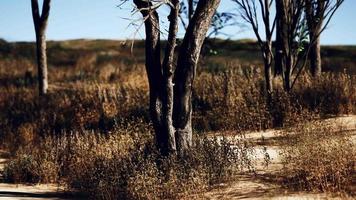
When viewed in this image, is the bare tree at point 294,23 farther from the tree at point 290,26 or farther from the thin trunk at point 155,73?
the thin trunk at point 155,73

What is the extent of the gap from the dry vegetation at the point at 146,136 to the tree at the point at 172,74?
342mm

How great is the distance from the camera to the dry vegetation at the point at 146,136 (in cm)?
770

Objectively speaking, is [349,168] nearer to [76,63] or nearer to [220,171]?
[220,171]

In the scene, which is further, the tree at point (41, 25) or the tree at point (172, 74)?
the tree at point (41, 25)

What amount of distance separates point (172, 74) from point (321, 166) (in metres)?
2.73

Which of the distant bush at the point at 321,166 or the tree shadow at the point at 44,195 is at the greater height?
the distant bush at the point at 321,166

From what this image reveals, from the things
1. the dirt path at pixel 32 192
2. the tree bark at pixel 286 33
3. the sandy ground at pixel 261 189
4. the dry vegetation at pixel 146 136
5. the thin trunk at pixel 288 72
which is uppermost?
the tree bark at pixel 286 33

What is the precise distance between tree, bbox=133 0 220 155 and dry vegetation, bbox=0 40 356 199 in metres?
0.34

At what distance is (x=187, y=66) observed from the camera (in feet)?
28.0

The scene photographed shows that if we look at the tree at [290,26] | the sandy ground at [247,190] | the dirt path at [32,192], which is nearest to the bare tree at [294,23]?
the tree at [290,26]

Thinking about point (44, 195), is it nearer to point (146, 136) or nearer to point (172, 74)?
point (146, 136)

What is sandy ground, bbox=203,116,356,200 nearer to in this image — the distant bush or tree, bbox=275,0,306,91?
the distant bush

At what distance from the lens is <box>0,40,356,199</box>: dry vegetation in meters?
7.70

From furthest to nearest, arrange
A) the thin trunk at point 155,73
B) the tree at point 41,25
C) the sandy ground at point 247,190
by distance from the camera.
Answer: the tree at point 41,25, the thin trunk at point 155,73, the sandy ground at point 247,190
